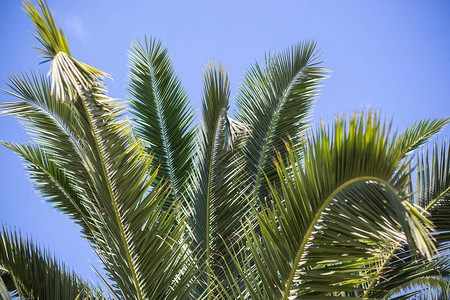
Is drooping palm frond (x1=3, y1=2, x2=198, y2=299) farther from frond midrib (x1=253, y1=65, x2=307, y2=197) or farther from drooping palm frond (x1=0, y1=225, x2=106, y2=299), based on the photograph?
frond midrib (x1=253, y1=65, x2=307, y2=197)

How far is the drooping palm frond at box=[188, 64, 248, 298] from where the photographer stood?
5.02m

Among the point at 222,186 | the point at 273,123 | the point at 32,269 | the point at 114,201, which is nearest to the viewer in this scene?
the point at 114,201

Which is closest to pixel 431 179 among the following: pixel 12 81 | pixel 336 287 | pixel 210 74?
pixel 336 287

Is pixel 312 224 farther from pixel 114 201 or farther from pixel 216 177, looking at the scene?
pixel 216 177

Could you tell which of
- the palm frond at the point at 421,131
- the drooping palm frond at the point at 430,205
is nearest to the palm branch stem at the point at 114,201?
the drooping palm frond at the point at 430,205

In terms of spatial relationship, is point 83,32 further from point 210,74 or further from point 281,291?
point 281,291

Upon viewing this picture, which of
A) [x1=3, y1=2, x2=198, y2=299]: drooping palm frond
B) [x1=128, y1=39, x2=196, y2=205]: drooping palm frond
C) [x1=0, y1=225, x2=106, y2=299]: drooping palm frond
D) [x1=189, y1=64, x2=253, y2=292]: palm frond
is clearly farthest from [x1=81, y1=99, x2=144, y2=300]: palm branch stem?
[x1=128, y1=39, x2=196, y2=205]: drooping palm frond

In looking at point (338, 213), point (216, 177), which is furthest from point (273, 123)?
point (338, 213)

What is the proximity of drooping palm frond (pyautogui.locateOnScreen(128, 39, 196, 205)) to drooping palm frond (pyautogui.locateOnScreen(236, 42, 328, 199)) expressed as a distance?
33.7 inches

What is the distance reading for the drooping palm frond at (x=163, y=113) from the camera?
21.0 ft

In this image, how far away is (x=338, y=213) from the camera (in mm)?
2715

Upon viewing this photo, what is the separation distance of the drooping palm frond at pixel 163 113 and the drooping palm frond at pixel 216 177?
0.97 m

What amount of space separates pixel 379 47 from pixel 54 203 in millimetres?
17311

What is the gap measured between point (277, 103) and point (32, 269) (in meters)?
3.44
